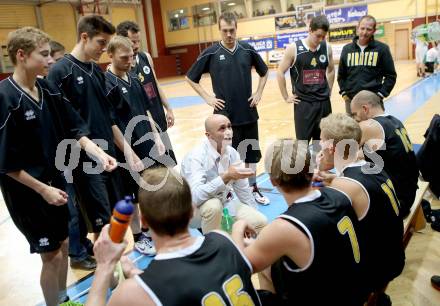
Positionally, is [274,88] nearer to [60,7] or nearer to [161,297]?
[60,7]

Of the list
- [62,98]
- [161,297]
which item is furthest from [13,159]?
[161,297]

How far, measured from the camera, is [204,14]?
3062cm

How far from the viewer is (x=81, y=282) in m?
3.91

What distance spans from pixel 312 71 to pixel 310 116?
0.65m

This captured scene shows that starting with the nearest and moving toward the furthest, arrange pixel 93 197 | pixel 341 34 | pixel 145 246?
pixel 93 197 < pixel 145 246 < pixel 341 34

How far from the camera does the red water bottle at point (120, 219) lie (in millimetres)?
1465

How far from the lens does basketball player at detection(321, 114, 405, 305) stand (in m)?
2.48

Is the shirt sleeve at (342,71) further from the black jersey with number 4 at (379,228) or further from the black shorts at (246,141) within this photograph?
the black jersey with number 4 at (379,228)

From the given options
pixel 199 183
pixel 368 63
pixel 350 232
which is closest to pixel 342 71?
pixel 368 63

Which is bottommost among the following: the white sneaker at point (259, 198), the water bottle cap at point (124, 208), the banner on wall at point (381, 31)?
the white sneaker at point (259, 198)

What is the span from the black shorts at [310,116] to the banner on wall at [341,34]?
19.9 metres

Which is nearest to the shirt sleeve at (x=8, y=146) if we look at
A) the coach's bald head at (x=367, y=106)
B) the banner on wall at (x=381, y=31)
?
the coach's bald head at (x=367, y=106)

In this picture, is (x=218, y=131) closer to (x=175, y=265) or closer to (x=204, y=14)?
(x=175, y=265)

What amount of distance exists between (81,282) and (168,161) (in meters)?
1.61
